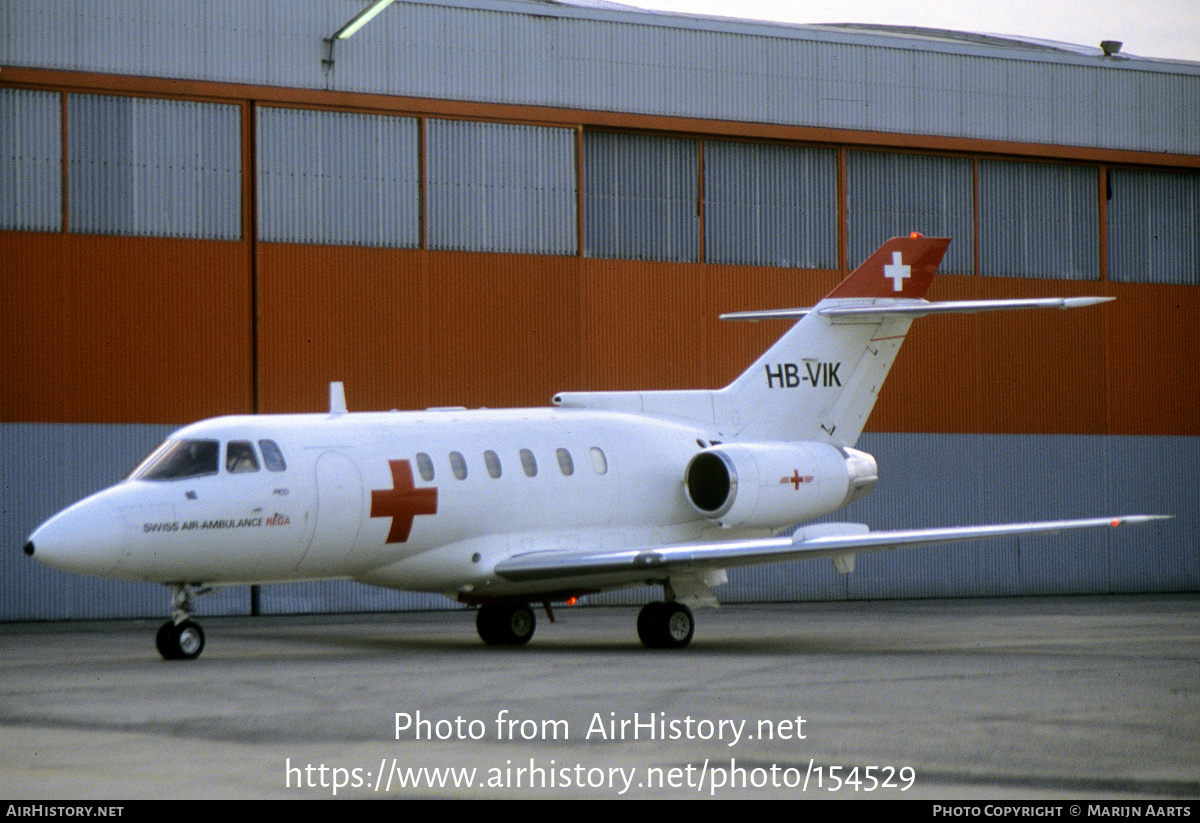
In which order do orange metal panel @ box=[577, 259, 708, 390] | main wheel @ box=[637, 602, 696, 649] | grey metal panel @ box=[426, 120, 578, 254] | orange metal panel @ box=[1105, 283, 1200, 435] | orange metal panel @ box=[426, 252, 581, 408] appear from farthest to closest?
orange metal panel @ box=[1105, 283, 1200, 435] → orange metal panel @ box=[577, 259, 708, 390] → grey metal panel @ box=[426, 120, 578, 254] → orange metal panel @ box=[426, 252, 581, 408] → main wheel @ box=[637, 602, 696, 649]

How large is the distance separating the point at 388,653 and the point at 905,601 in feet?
49.6

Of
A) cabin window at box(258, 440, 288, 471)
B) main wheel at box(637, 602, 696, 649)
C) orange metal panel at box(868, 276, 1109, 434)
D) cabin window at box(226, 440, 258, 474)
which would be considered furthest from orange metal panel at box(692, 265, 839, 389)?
cabin window at box(226, 440, 258, 474)

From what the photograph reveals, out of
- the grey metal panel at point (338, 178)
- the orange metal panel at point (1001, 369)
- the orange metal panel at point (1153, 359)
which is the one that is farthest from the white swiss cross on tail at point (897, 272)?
the orange metal panel at point (1153, 359)

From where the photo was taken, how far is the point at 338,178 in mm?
26672

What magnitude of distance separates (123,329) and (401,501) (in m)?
9.33

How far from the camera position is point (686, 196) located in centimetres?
2966

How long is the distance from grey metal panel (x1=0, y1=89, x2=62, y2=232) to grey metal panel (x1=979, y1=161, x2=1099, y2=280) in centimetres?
1769

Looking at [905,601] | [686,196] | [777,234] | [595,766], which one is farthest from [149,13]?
[595,766]

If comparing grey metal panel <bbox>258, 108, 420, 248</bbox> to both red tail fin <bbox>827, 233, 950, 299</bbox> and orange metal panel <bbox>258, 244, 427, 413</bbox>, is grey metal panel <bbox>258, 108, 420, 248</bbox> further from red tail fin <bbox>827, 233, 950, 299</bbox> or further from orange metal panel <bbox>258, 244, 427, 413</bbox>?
red tail fin <bbox>827, 233, 950, 299</bbox>

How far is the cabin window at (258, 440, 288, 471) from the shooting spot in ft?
55.6

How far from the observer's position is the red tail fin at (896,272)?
22.2 m

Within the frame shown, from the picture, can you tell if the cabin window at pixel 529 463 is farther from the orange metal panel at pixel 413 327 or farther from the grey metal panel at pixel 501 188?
the grey metal panel at pixel 501 188

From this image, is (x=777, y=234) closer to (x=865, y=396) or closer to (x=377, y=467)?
(x=865, y=396)

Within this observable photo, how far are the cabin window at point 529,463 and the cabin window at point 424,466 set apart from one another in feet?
4.56
